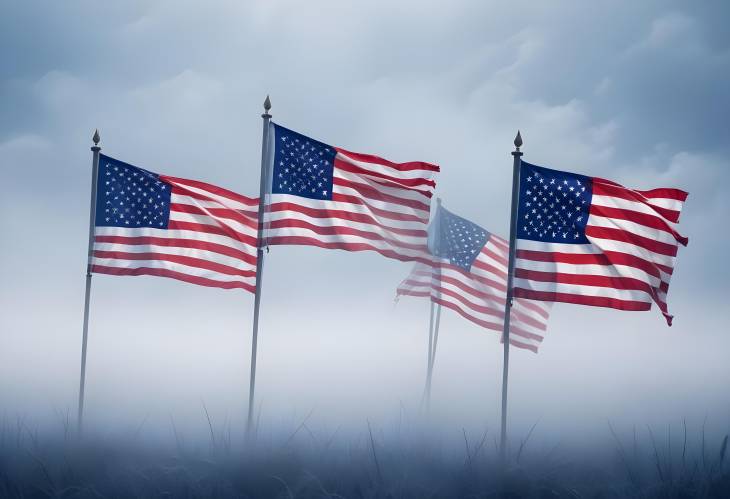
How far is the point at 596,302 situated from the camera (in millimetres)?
17078

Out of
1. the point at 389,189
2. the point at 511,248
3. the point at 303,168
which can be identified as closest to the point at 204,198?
the point at 303,168

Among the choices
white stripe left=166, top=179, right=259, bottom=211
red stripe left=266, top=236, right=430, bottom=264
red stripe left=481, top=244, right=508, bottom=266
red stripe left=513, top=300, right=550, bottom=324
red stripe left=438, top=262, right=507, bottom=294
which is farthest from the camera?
red stripe left=513, top=300, right=550, bottom=324

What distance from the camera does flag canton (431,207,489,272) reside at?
69.3 feet

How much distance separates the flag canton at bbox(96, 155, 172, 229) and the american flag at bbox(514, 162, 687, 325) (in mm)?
7111

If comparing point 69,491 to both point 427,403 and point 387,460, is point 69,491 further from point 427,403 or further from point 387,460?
point 427,403

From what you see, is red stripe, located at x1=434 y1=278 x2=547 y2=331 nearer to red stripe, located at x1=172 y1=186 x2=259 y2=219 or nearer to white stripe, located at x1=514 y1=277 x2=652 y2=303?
white stripe, located at x1=514 y1=277 x2=652 y2=303

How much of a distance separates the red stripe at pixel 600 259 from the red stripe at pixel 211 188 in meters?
5.74

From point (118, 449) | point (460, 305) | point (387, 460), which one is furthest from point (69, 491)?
point (460, 305)

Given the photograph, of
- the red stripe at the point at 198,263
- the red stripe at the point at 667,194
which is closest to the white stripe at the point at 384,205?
the red stripe at the point at 198,263

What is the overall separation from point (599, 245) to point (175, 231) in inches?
325

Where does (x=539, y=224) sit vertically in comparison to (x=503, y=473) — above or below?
above

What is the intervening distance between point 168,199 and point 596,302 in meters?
8.57

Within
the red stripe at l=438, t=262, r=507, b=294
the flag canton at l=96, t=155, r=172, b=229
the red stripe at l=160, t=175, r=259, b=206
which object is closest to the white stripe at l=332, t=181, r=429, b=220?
the red stripe at l=160, t=175, r=259, b=206

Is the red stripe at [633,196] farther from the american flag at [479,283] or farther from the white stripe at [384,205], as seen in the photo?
the american flag at [479,283]
